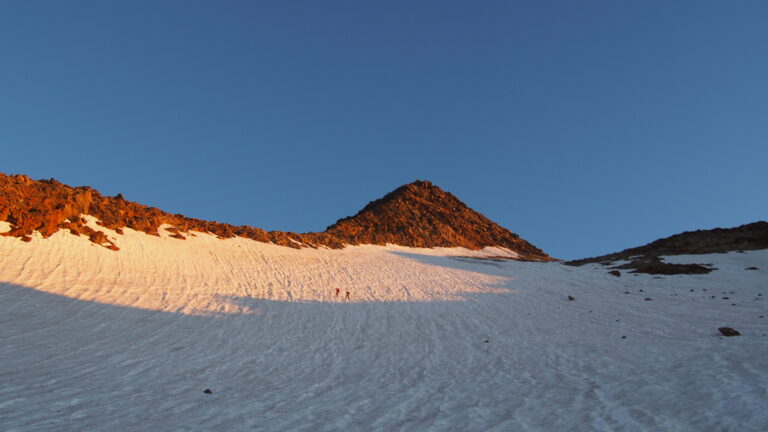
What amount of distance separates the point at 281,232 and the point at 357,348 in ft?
96.1

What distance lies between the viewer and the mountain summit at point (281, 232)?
24734mm

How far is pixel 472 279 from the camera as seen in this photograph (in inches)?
1172

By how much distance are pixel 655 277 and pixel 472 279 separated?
40.4 feet

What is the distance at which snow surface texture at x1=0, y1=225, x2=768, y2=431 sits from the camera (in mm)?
7035

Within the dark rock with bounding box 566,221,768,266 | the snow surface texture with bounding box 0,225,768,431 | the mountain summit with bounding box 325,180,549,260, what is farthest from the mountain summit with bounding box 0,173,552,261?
the dark rock with bounding box 566,221,768,266

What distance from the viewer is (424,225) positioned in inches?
2522

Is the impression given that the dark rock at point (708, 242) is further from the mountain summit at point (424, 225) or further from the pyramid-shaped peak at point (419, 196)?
the pyramid-shaped peak at point (419, 196)

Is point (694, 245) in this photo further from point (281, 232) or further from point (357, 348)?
point (281, 232)

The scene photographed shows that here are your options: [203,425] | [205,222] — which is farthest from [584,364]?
[205,222]

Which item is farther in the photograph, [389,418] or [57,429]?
[389,418]

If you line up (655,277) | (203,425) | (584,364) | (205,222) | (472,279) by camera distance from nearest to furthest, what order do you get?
1. (203,425)
2. (584,364)
3. (655,277)
4. (472,279)
5. (205,222)

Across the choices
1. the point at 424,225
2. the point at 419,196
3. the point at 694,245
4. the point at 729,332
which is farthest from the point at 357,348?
the point at 419,196

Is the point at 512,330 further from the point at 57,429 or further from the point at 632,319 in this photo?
the point at 57,429

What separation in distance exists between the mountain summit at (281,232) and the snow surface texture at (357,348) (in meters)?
1.96
